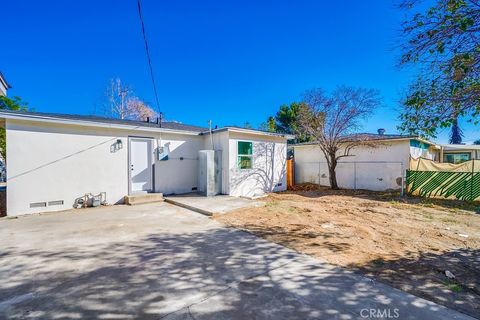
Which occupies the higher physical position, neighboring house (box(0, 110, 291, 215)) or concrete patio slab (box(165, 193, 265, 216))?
neighboring house (box(0, 110, 291, 215))

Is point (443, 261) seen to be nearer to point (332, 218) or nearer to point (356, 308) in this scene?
point (356, 308)

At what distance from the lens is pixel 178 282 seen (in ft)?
8.68

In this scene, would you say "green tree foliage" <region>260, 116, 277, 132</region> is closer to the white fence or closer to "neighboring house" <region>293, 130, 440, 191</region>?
"neighboring house" <region>293, 130, 440, 191</region>

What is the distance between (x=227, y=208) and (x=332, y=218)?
3007 millimetres

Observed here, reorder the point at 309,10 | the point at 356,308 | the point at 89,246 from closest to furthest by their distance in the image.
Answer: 1. the point at 356,308
2. the point at 89,246
3. the point at 309,10

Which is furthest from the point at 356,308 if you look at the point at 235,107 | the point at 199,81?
the point at 235,107

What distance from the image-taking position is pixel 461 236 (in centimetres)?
444

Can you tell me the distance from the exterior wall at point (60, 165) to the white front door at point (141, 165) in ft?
0.86

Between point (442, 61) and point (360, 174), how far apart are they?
32.8 feet

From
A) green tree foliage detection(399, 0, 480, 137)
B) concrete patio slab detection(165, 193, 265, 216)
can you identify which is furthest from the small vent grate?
green tree foliage detection(399, 0, 480, 137)

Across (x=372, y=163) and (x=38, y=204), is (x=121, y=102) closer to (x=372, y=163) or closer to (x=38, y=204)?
(x=38, y=204)

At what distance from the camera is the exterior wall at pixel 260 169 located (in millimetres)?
9031

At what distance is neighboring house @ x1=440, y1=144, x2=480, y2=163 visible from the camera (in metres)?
15.8

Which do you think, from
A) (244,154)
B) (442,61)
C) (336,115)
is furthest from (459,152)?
(442,61)
